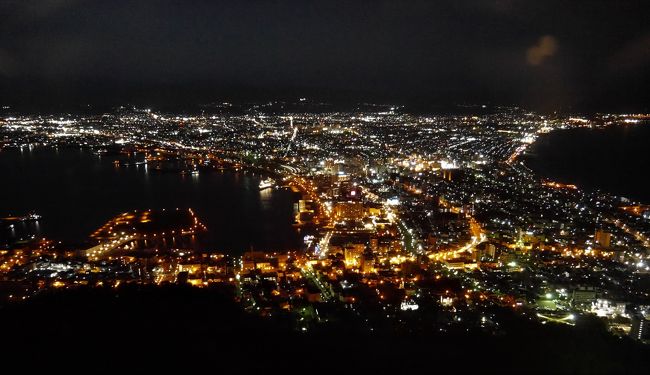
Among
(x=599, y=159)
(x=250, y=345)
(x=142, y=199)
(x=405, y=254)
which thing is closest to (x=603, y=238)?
(x=405, y=254)

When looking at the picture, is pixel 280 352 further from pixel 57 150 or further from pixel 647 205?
pixel 57 150

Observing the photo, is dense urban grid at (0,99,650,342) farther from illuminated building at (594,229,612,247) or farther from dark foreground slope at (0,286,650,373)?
dark foreground slope at (0,286,650,373)

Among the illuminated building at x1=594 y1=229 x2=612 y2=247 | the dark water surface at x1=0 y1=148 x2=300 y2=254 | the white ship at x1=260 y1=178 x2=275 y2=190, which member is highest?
the illuminated building at x1=594 y1=229 x2=612 y2=247

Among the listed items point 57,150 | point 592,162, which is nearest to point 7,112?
point 57,150

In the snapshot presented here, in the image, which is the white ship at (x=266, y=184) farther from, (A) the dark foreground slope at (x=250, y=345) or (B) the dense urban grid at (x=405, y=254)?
(A) the dark foreground slope at (x=250, y=345)

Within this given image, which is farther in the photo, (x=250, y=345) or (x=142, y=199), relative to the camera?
(x=142, y=199)

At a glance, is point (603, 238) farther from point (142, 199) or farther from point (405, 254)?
point (142, 199)

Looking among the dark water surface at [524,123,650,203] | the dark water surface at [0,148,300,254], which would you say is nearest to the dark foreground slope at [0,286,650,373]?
the dark water surface at [0,148,300,254]
